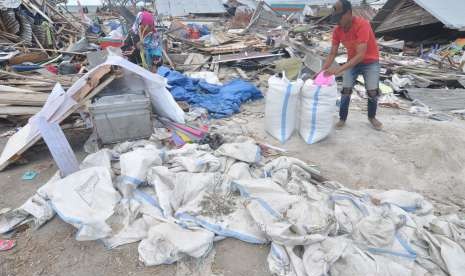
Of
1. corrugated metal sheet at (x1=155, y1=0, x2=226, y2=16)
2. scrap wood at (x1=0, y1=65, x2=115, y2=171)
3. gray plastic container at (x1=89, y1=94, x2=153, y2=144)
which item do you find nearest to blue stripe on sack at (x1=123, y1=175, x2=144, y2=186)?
gray plastic container at (x1=89, y1=94, x2=153, y2=144)

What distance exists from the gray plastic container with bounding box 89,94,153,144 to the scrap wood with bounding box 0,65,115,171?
20 cm

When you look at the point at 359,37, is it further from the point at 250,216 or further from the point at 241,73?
the point at 241,73

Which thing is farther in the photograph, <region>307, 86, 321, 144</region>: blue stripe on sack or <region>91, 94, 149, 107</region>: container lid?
<region>307, 86, 321, 144</region>: blue stripe on sack

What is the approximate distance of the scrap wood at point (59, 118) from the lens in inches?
133

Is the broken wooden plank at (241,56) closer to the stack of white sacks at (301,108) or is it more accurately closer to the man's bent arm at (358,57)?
the stack of white sacks at (301,108)

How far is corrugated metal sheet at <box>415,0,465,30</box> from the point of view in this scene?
8.70 m

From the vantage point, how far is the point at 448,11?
29.8ft

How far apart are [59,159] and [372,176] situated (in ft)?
10.6

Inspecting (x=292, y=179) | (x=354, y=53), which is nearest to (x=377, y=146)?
(x=354, y=53)

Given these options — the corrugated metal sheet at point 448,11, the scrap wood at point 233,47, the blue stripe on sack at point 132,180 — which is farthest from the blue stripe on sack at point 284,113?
the corrugated metal sheet at point 448,11

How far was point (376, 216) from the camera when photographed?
2373 mm

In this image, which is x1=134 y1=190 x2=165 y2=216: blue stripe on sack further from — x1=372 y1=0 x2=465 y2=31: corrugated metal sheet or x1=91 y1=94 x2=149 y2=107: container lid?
x1=372 y1=0 x2=465 y2=31: corrugated metal sheet

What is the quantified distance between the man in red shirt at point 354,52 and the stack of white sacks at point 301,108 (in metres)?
0.32

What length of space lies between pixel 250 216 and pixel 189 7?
22410 mm
